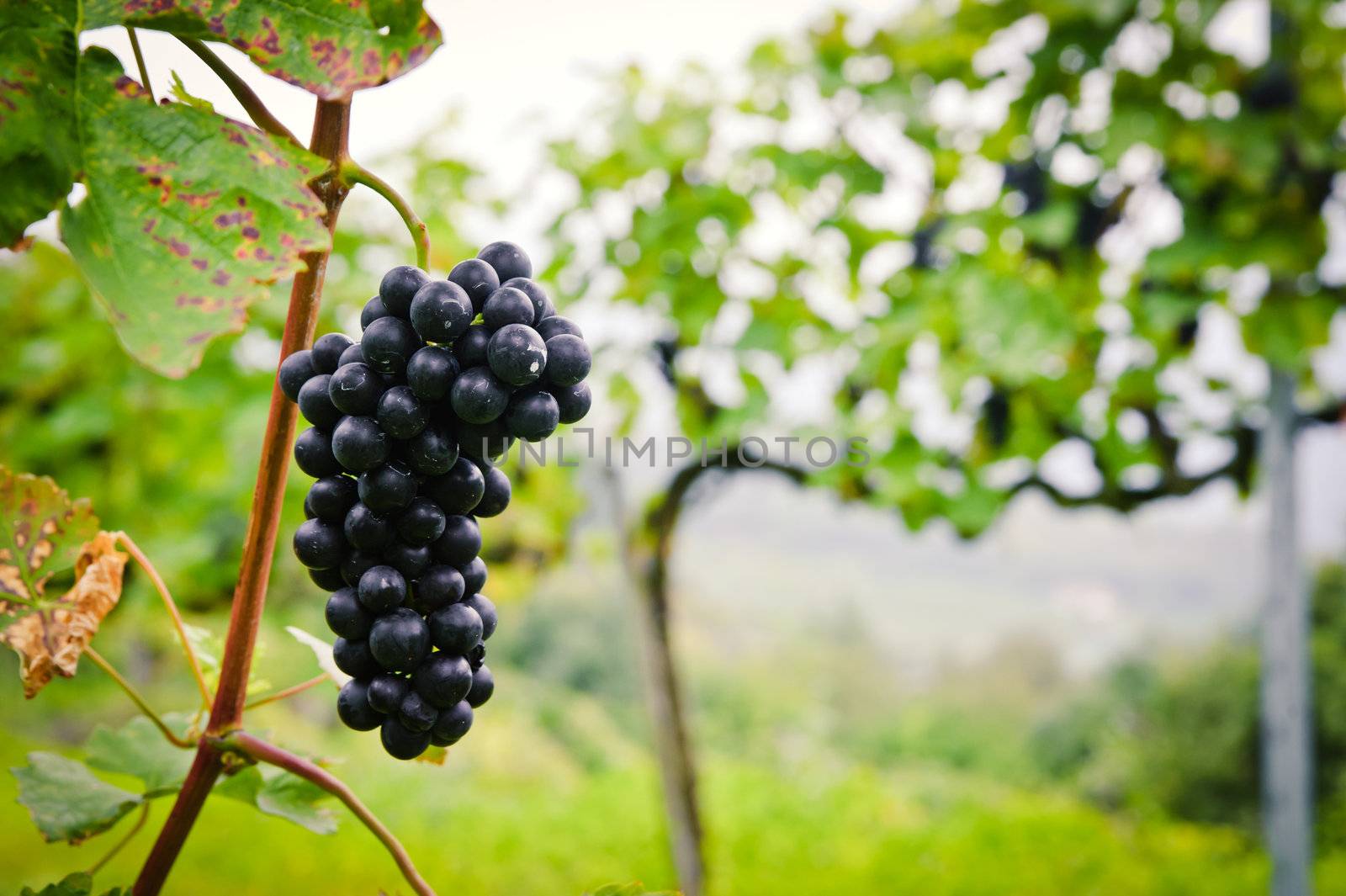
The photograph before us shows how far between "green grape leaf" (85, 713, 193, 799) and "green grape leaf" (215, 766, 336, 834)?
0.20ft

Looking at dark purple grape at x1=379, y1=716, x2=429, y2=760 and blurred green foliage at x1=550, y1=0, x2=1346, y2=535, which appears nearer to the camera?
dark purple grape at x1=379, y1=716, x2=429, y2=760

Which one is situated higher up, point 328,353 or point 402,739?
point 328,353

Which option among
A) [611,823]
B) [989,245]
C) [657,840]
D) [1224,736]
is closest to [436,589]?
[989,245]

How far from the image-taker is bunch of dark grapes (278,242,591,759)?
0.37 meters

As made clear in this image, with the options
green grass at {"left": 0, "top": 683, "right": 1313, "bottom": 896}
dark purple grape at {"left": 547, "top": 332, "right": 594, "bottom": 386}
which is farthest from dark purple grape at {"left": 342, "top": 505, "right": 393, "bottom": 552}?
green grass at {"left": 0, "top": 683, "right": 1313, "bottom": 896}

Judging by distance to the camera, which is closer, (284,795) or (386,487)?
(386,487)

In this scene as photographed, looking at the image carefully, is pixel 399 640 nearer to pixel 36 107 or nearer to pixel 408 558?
pixel 408 558

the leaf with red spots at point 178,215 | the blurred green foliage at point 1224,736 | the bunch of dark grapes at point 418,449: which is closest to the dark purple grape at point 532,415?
the bunch of dark grapes at point 418,449

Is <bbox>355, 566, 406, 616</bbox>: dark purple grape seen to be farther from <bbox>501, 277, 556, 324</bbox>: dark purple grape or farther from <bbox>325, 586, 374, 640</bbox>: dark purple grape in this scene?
<bbox>501, 277, 556, 324</bbox>: dark purple grape

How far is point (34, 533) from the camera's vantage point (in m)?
0.41

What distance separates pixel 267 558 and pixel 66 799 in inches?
7.9

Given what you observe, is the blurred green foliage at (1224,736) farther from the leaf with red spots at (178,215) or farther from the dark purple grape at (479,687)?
the leaf with red spots at (178,215)

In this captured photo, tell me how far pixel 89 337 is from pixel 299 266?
2.18m

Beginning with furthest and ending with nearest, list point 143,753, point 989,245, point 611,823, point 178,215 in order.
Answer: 1. point 611,823
2. point 989,245
3. point 143,753
4. point 178,215
